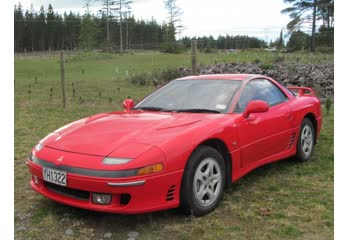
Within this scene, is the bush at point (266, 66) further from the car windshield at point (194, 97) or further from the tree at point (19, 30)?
the tree at point (19, 30)

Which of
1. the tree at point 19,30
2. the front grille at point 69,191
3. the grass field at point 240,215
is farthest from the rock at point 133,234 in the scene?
the tree at point 19,30

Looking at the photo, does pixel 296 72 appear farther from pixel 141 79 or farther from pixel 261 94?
pixel 261 94

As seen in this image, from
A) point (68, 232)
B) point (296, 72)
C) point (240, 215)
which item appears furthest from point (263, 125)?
point (296, 72)

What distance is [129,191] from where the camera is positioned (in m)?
3.09

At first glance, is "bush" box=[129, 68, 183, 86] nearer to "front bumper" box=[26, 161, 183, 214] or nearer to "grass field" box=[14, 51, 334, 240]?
"grass field" box=[14, 51, 334, 240]

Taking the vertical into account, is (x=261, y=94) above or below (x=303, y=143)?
above

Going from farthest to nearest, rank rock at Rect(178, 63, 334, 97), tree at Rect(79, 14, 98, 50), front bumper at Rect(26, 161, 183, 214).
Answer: tree at Rect(79, 14, 98, 50) → rock at Rect(178, 63, 334, 97) → front bumper at Rect(26, 161, 183, 214)

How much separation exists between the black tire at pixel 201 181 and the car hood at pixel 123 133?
0.29 meters

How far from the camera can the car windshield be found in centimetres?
425

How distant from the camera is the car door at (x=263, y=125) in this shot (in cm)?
414

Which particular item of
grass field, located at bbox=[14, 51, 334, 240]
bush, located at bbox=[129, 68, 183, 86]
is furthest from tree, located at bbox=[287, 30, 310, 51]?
grass field, located at bbox=[14, 51, 334, 240]

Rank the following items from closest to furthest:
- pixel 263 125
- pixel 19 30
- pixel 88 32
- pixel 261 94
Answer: pixel 263 125, pixel 261 94, pixel 88 32, pixel 19 30

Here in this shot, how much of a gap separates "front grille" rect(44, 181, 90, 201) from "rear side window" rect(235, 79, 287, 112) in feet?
6.25

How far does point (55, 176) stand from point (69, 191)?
0.60 feet
